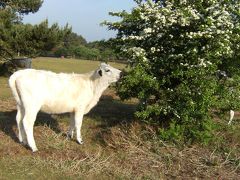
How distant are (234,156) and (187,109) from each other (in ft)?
5.78

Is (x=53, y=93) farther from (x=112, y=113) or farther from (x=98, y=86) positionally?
(x=112, y=113)

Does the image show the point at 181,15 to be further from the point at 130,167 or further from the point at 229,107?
the point at 130,167

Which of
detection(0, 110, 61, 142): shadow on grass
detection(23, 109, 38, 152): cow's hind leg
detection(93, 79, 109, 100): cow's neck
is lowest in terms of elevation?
detection(0, 110, 61, 142): shadow on grass

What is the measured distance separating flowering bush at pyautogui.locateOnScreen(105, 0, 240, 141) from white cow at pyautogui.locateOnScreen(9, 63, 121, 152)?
69 cm

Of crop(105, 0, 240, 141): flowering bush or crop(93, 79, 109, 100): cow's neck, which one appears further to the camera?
crop(93, 79, 109, 100): cow's neck

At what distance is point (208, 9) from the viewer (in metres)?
10.4

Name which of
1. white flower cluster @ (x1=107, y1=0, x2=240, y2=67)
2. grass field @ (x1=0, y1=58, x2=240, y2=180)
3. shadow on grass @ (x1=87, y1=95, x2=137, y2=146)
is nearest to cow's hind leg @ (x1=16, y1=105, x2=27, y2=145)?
grass field @ (x1=0, y1=58, x2=240, y2=180)

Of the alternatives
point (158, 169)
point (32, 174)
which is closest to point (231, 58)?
point (158, 169)

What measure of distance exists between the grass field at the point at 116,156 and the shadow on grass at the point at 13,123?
1.0 inches

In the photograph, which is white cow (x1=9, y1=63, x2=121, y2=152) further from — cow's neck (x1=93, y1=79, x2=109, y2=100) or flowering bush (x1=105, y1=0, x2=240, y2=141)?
flowering bush (x1=105, y1=0, x2=240, y2=141)

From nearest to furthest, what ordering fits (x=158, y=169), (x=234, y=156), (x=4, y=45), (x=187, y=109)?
(x=158, y=169), (x=234, y=156), (x=187, y=109), (x=4, y=45)

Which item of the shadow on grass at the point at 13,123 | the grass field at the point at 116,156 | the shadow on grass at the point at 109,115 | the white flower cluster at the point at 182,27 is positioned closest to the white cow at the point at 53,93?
the grass field at the point at 116,156

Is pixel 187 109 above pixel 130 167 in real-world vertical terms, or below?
above

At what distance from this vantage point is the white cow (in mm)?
9695
